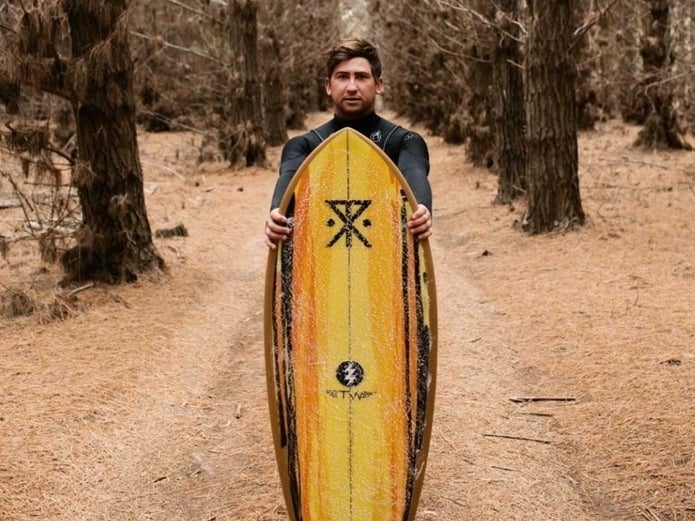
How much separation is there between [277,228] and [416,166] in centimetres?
69

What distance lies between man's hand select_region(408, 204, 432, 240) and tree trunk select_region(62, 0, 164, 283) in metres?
4.05

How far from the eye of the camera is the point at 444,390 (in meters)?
4.41

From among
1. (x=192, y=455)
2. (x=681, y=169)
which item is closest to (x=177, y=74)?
(x=681, y=169)

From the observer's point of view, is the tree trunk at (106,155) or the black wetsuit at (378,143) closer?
the black wetsuit at (378,143)

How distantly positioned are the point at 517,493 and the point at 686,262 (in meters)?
3.86

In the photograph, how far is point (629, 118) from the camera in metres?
17.2

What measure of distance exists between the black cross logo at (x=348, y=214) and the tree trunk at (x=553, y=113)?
5114 millimetres

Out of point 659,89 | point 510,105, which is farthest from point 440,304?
point 659,89

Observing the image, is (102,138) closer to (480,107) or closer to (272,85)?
(480,107)

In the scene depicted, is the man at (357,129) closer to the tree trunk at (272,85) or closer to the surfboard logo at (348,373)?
the surfboard logo at (348,373)

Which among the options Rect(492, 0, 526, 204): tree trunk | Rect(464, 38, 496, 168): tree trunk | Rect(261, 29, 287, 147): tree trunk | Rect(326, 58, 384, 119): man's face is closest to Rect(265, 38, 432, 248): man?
Rect(326, 58, 384, 119): man's face

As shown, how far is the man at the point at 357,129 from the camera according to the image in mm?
2971

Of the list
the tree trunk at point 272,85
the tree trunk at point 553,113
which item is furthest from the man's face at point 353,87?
the tree trunk at point 272,85

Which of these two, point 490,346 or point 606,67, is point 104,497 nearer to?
point 490,346
